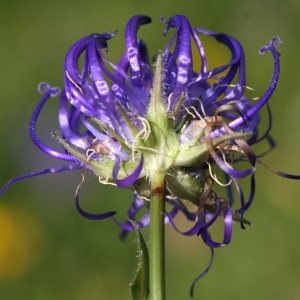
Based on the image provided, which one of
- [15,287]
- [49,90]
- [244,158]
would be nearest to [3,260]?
[15,287]

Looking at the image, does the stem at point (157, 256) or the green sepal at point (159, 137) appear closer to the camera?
the stem at point (157, 256)

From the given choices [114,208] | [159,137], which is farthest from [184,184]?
[114,208]

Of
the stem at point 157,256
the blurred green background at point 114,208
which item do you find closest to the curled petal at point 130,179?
→ the stem at point 157,256

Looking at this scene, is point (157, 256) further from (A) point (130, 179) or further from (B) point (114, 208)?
(B) point (114, 208)

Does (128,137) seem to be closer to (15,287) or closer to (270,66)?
(15,287)

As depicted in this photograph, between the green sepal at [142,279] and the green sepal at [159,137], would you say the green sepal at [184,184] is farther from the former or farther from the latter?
the green sepal at [142,279]

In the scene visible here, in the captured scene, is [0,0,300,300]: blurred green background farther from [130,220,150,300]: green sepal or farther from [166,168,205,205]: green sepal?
[130,220,150,300]: green sepal

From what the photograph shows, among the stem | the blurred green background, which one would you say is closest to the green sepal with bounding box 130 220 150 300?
the stem

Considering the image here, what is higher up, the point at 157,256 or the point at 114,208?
the point at 157,256
